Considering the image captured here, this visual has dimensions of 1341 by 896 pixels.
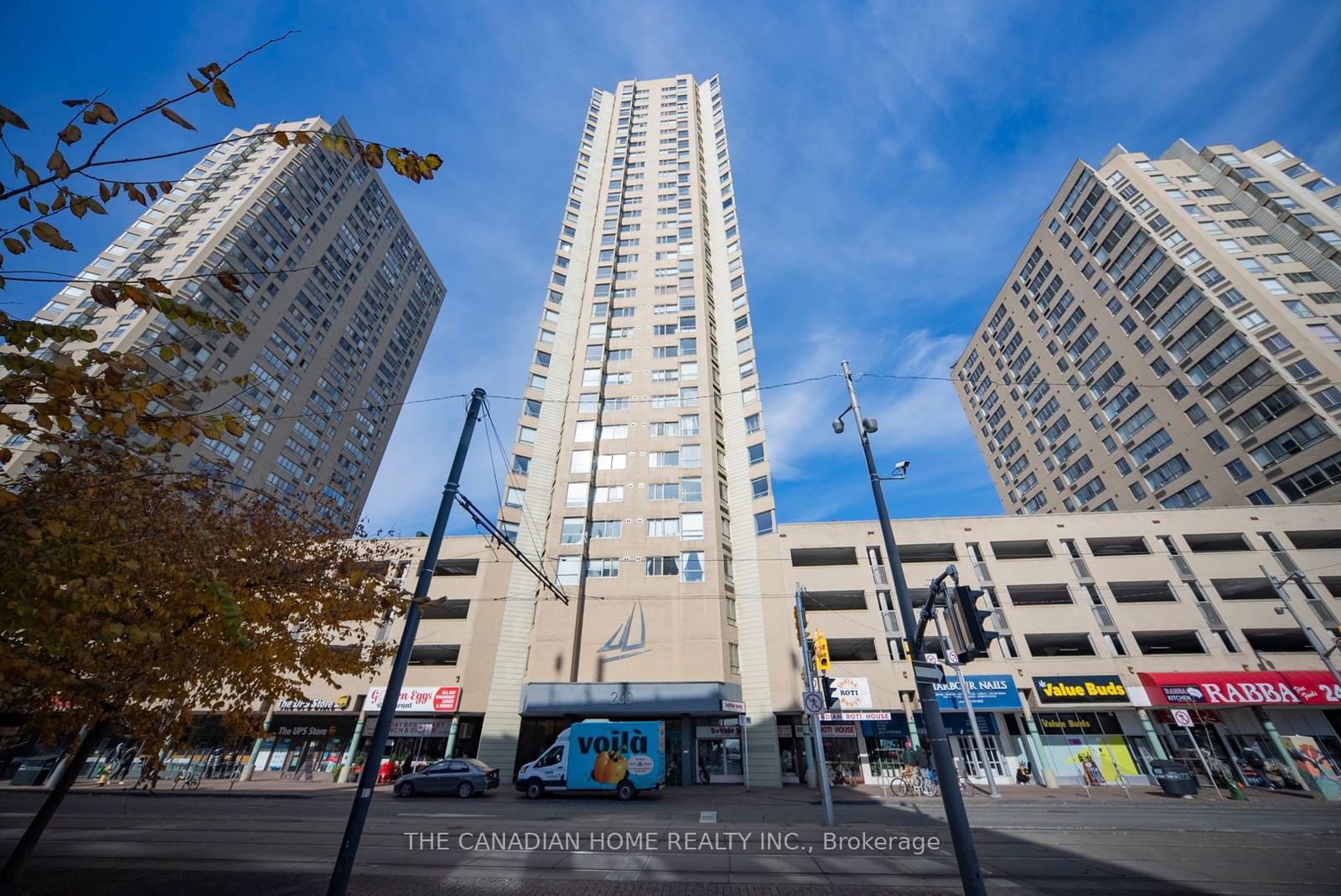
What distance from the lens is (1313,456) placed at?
3541cm

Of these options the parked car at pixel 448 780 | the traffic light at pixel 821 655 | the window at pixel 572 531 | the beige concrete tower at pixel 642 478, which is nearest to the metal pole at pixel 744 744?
the beige concrete tower at pixel 642 478

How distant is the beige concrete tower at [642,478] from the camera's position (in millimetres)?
29203

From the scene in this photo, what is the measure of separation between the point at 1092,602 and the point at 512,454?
119ft

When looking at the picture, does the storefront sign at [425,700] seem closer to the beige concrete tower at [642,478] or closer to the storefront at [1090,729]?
the beige concrete tower at [642,478]

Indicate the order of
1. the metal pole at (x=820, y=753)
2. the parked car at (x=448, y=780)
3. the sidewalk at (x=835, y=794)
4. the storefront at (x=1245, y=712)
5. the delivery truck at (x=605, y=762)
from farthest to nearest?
the storefront at (x=1245, y=712) → the parked car at (x=448, y=780) → the delivery truck at (x=605, y=762) → the sidewalk at (x=835, y=794) → the metal pole at (x=820, y=753)

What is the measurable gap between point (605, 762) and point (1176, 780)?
23.5 metres

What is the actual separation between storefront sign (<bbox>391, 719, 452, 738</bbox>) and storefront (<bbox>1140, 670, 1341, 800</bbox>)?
124 feet

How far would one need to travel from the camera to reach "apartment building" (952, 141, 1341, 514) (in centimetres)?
3756

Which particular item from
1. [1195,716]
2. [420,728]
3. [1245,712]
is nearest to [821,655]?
[420,728]

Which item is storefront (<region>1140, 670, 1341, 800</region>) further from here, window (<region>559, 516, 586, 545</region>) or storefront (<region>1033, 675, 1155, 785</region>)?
window (<region>559, 516, 586, 545</region>)

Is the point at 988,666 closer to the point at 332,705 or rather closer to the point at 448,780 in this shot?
the point at 448,780

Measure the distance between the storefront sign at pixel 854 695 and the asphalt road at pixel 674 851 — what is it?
11030 mm

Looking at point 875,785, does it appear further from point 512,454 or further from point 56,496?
point 56,496

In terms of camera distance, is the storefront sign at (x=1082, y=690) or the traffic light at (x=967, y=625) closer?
the traffic light at (x=967, y=625)
